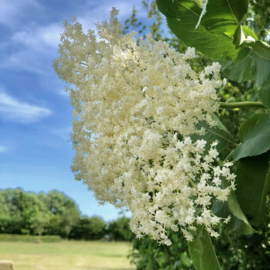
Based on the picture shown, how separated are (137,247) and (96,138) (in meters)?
2.13

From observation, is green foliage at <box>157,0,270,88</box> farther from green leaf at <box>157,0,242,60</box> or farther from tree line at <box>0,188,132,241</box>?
tree line at <box>0,188,132,241</box>

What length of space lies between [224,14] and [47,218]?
16.8m

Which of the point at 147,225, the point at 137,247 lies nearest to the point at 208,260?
the point at 147,225

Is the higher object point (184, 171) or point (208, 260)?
point (184, 171)

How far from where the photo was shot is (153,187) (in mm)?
504

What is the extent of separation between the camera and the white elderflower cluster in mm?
482

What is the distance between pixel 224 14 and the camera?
0.50 meters

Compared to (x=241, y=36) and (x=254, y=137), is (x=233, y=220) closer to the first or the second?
(x=254, y=137)

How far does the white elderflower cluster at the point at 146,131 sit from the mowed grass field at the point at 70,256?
716 centimetres

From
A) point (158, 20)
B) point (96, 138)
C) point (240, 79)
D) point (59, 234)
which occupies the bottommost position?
point (59, 234)

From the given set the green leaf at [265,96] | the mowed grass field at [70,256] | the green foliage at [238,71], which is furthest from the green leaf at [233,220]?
the mowed grass field at [70,256]

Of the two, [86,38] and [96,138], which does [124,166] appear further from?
[86,38]

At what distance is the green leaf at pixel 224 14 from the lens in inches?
19.2

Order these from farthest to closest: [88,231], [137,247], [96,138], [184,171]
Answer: [88,231], [137,247], [96,138], [184,171]
